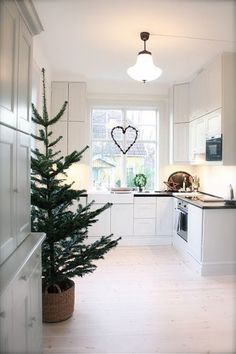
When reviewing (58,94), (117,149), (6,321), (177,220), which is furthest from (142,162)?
(6,321)

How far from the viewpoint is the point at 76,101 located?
472cm

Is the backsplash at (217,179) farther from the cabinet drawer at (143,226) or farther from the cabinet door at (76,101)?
the cabinet door at (76,101)

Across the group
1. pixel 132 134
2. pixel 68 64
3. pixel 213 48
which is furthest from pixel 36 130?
pixel 213 48

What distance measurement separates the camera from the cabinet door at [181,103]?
4883 millimetres

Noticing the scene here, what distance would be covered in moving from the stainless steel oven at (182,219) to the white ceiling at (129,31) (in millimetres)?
2099

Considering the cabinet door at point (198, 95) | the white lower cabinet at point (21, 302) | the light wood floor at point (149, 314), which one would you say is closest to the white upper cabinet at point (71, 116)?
the cabinet door at point (198, 95)

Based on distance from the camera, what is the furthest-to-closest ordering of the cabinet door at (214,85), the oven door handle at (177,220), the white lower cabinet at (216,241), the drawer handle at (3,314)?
1. the oven door handle at (177,220)
2. the cabinet door at (214,85)
3. the white lower cabinet at (216,241)
4. the drawer handle at (3,314)

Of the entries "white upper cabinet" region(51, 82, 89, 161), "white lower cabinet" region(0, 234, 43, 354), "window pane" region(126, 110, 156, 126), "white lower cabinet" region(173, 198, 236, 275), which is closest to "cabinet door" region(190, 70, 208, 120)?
"window pane" region(126, 110, 156, 126)

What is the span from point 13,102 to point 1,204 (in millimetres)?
522

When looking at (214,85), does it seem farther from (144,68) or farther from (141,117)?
(141,117)

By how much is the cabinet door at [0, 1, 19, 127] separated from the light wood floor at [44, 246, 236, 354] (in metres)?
1.74

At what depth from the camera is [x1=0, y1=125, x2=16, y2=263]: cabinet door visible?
129 cm

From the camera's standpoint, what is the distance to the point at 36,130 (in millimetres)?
3668

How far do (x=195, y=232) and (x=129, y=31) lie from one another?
257 cm
